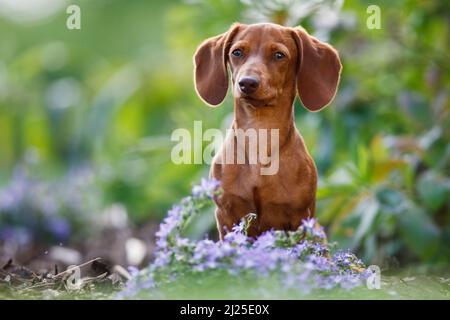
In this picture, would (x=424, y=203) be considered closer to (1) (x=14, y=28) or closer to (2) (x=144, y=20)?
(2) (x=144, y=20)

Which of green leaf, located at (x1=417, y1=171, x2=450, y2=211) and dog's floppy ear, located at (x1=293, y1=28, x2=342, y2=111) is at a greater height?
dog's floppy ear, located at (x1=293, y1=28, x2=342, y2=111)

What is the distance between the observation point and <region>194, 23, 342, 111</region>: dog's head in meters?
3.15

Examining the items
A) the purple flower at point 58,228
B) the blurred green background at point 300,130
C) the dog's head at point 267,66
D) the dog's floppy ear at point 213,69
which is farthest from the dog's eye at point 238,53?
the purple flower at point 58,228

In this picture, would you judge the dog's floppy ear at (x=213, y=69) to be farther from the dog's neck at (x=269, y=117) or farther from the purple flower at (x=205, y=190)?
the purple flower at (x=205, y=190)

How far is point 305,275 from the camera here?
2.67 metres

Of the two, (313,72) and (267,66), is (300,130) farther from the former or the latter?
(267,66)

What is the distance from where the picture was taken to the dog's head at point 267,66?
315 cm

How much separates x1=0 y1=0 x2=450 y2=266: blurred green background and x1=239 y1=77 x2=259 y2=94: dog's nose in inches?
50.0

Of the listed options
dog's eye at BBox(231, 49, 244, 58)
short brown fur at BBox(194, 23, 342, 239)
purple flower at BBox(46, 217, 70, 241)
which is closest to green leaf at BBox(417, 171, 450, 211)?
short brown fur at BBox(194, 23, 342, 239)

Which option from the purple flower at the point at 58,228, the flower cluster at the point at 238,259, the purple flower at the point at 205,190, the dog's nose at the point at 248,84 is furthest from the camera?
the purple flower at the point at 58,228

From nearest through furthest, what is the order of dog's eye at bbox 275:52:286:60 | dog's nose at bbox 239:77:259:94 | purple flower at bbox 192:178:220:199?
1. purple flower at bbox 192:178:220:199
2. dog's nose at bbox 239:77:259:94
3. dog's eye at bbox 275:52:286:60

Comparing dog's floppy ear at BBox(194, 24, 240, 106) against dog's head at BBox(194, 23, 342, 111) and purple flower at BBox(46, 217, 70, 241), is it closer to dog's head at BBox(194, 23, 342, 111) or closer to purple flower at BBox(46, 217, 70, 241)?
dog's head at BBox(194, 23, 342, 111)

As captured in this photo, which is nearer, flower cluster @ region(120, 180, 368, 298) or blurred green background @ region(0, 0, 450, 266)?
flower cluster @ region(120, 180, 368, 298)

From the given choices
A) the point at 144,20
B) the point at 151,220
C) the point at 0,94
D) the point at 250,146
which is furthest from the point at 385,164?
the point at 144,20
